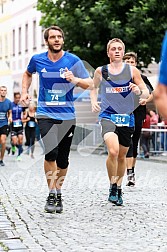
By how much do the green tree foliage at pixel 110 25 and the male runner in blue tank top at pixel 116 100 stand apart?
17.1 metres

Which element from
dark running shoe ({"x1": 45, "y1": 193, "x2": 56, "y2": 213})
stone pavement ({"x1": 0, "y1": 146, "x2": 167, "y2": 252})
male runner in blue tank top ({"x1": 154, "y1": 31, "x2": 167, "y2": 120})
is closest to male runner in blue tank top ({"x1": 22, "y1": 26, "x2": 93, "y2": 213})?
dark running shoe ({"x1": 45, "y1": 193, "x2": 56, "y2": 213})

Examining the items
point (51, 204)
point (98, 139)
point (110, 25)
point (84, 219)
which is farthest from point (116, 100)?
point (110, 25)

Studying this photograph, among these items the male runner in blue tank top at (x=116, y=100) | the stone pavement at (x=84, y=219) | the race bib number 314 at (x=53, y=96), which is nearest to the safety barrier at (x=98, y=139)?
the stone pavement at (x=84, y=219)

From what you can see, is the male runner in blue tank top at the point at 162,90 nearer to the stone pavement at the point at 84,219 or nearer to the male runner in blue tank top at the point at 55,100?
the stone pavement at the point at 84,219

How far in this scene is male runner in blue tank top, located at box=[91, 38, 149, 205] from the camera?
8.70 meters

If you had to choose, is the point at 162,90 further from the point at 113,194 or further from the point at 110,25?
the point at 110,25

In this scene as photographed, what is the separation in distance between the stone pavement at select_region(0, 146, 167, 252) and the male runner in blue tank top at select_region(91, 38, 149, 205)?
1.67 feet

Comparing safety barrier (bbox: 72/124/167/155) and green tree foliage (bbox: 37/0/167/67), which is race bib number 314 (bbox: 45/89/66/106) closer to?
safety barrier (bbox: 72/124/167/155)

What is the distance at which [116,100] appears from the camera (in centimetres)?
881

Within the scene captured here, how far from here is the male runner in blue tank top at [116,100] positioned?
8695mm

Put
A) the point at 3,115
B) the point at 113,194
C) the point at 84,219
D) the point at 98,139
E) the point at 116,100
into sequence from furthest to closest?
the point at 98,139, the point at 3,115, the point at 116,100, the point at 113,194, the point at 84,219

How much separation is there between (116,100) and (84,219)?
6.07 feet

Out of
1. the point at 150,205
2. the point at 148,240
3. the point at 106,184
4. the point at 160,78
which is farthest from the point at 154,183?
the point at 160,78

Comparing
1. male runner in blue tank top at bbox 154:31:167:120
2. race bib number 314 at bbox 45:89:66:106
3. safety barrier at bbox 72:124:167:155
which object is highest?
male runner in blue tank top at bbox 154:31:167:120
